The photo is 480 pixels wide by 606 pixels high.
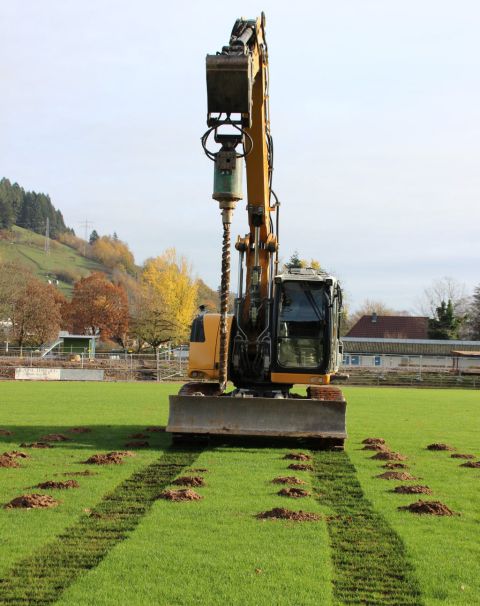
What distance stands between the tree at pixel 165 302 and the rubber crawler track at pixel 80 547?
69.2 m

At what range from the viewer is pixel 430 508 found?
9430 millimetres

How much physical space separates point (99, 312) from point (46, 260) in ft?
279

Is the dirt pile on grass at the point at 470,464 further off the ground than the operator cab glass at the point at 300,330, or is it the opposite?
the operator cab glass at the point at 300,330

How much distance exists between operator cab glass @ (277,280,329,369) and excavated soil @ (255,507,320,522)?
24.8 ft

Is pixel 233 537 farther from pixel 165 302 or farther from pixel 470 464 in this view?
pixel 165 302

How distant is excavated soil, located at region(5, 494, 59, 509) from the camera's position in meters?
9.13

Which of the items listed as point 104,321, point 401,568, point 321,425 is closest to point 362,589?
point 401,568

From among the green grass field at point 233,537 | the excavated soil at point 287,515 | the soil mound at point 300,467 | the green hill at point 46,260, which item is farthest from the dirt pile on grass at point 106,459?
the green hill at point 46,260

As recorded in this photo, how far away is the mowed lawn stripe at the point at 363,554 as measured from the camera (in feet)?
20.7

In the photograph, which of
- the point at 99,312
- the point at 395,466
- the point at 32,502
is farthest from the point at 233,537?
the point at 99,312

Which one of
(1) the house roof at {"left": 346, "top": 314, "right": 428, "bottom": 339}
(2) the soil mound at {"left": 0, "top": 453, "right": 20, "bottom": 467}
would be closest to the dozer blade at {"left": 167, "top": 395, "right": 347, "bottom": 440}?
(2) the soil mound at {"left": 0, "top": 453, "right": 20, "bottom": 467}

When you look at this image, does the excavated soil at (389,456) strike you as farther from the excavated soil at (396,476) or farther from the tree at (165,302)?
the tree at (165,302)

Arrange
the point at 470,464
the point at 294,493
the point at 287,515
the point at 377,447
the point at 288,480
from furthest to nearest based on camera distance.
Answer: the point at 377,447 < the point at 470,464 < the point at 288,480 < the point at 294,493 < the point at 287,515

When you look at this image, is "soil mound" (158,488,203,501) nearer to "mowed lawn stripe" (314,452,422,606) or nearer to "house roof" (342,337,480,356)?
"mowed lawn stripe" (314,452,422,606)
